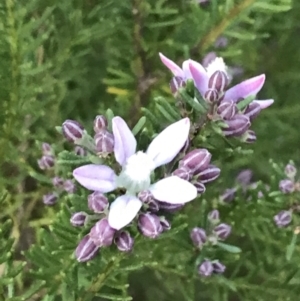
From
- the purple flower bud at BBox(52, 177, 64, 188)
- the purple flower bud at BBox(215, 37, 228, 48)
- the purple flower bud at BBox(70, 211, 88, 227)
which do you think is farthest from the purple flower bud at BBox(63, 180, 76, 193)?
the purple flower bud at BBox(215, 37, 228, 48)

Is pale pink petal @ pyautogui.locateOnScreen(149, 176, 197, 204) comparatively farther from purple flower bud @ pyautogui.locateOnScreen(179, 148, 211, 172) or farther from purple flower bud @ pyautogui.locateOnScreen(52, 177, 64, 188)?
purple flower bud @ pyautogui.locateOnScreen(52, 177, 64, 188)

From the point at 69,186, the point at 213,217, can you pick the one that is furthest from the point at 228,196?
the point at 69,186

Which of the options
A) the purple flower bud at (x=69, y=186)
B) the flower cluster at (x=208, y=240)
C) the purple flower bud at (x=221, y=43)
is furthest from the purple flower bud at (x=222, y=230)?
the purple flower bud at (x=221, y=43)

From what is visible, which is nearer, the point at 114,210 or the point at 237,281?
the point at 114,210

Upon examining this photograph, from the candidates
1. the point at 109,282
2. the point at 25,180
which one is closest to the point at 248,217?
the point at 109,282

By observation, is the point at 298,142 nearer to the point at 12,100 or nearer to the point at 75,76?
the point at 75,76

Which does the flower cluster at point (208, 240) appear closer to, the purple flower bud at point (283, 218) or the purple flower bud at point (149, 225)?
the purple flower bud at point (283, 218)

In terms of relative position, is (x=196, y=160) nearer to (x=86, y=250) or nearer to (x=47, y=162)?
(x=86, y=250)
